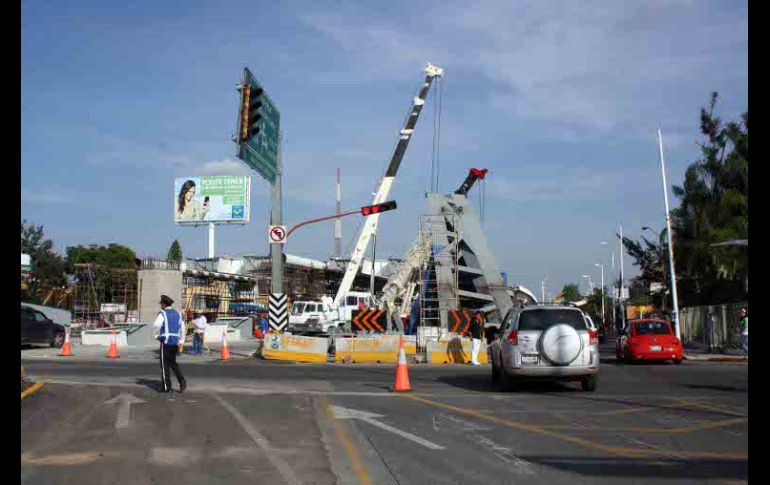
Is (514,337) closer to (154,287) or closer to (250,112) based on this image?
(250,112)

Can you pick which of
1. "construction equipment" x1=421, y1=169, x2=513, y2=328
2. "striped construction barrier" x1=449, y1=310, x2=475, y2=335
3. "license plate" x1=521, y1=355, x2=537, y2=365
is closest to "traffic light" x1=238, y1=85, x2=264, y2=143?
"striped construction barrier" x1=449, y1=310, x2=475, y2=335

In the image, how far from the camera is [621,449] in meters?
9.03

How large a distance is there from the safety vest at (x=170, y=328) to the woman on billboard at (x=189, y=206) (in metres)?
49.1

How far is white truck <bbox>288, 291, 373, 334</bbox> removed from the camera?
43.0 m

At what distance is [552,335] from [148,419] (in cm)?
786

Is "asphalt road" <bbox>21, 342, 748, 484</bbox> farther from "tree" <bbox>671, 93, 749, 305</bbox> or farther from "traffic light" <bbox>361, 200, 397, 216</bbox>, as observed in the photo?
"tree" <bbox>671, 93, 749, 305</bbox>

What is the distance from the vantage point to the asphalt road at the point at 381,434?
7.56 meters

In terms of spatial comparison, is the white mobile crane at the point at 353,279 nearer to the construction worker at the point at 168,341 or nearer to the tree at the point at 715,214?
the tree at the point at 715,214
